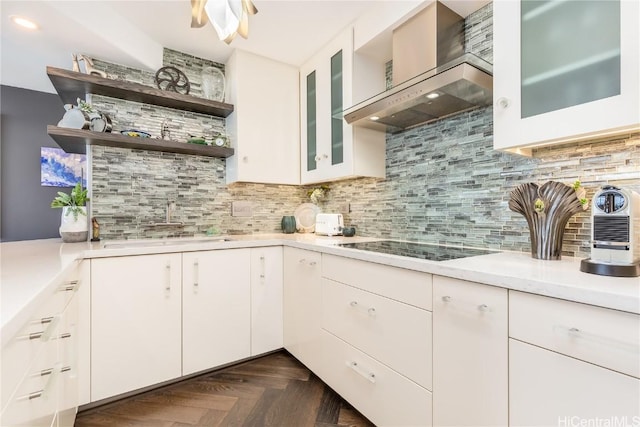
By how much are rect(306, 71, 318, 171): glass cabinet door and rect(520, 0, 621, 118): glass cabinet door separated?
1.53 meters

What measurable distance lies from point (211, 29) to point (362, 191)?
162 cm

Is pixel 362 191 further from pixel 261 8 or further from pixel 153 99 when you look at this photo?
pixel 153 99

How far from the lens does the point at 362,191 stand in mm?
2375

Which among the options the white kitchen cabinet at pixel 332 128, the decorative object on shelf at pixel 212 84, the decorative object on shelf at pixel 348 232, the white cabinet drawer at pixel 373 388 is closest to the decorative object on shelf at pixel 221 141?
the decorative object on shelf at pixel 212 84

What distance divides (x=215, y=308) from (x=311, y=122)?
5.30 ft

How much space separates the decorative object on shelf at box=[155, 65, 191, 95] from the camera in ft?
7.45

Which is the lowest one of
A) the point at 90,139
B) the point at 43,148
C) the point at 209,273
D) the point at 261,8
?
the point at 209,273

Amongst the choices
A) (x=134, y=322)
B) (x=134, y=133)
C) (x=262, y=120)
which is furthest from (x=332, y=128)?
(x=134, y=322)

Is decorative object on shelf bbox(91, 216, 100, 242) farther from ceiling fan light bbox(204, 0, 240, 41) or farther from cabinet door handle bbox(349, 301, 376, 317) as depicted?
cabinet door handle bbox(349, 301, 376, 317)

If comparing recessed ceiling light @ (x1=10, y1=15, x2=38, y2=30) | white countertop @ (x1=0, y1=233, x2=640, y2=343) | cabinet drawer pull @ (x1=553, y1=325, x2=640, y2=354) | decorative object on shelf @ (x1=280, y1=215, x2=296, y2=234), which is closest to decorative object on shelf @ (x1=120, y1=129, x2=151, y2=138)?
recessed ceiling light @ (x1=10, y1=15, x2=38, y2=30)

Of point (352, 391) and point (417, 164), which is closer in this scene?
point (352, 391)

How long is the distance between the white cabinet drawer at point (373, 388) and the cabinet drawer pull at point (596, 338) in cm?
57

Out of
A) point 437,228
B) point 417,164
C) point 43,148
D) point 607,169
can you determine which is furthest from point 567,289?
point 43,148

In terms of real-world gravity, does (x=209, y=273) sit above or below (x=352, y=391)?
above
